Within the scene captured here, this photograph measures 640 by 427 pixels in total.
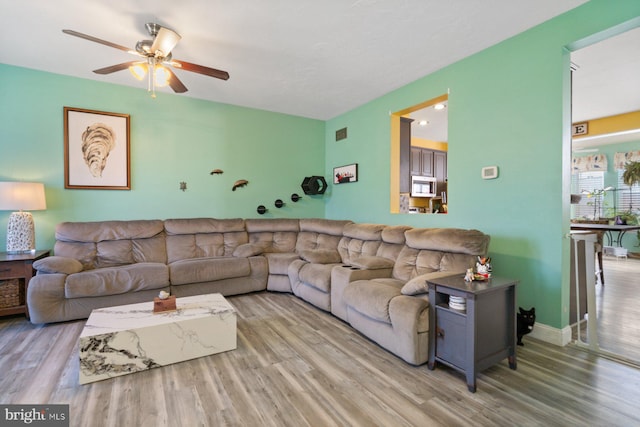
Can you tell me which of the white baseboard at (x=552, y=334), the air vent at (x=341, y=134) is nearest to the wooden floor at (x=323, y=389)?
the white baseboard at (x=552, y=334)

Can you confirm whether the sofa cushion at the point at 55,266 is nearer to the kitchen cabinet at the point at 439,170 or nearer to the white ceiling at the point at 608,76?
the white ceiling at the point at 608,76

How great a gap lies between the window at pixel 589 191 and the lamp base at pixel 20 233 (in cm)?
1017

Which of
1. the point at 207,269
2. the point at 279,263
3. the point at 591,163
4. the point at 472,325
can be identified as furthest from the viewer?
the point at 591,163

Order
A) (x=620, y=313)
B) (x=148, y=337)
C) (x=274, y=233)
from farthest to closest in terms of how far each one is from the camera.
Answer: (x=274, y=233), (x=620, y=313), (x=148, y=337)

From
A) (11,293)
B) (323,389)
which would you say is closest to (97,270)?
(11,293)

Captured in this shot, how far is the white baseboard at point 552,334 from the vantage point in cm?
252

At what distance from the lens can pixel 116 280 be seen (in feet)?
10.3

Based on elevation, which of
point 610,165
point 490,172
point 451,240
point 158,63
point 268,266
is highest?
point 158,63

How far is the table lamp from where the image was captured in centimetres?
312

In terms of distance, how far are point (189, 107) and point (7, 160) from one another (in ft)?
7.21

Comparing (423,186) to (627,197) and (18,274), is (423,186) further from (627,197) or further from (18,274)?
(18,274)

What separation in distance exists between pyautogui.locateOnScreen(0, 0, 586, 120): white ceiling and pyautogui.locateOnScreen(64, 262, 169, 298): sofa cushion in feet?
7.68

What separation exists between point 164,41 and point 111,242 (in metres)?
2.56

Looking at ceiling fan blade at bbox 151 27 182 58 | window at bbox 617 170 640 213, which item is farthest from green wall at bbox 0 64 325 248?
window at bbox 617 170 640 213
